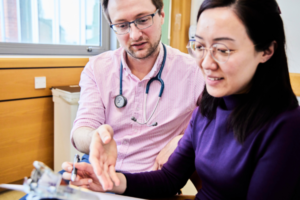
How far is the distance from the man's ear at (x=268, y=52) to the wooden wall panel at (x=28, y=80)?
6.15ft

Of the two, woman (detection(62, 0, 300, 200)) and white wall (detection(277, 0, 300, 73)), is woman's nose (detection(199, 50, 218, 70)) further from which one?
white wall (detection(277, 0, 300, 73))

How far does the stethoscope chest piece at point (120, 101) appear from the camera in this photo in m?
1.34

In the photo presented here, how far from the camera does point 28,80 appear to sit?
2086 millimetres

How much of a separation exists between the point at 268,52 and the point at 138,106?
749 mm

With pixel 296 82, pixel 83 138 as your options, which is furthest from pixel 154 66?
pixel 296 82

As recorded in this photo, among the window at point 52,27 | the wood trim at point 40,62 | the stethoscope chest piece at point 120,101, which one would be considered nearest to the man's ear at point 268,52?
the stethoscope chest piece at point 120,101

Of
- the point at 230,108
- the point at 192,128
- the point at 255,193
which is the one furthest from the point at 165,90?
the point at 255,193

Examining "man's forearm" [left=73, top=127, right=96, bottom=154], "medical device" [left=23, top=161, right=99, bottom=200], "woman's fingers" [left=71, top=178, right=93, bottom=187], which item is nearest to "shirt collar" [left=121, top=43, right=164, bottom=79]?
"man's forearm" [left=73, top=127, right=96, bottom=154]

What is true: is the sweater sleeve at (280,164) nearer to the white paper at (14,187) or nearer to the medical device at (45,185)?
the medical device at (45,185)

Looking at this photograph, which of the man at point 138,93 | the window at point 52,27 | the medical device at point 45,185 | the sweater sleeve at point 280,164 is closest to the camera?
the medical device at point 45,185

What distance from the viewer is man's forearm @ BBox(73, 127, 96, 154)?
1.20 meters

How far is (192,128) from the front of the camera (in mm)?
981

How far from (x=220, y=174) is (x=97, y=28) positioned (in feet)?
8.26

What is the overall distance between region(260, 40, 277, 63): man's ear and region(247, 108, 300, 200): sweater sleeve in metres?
0.18
